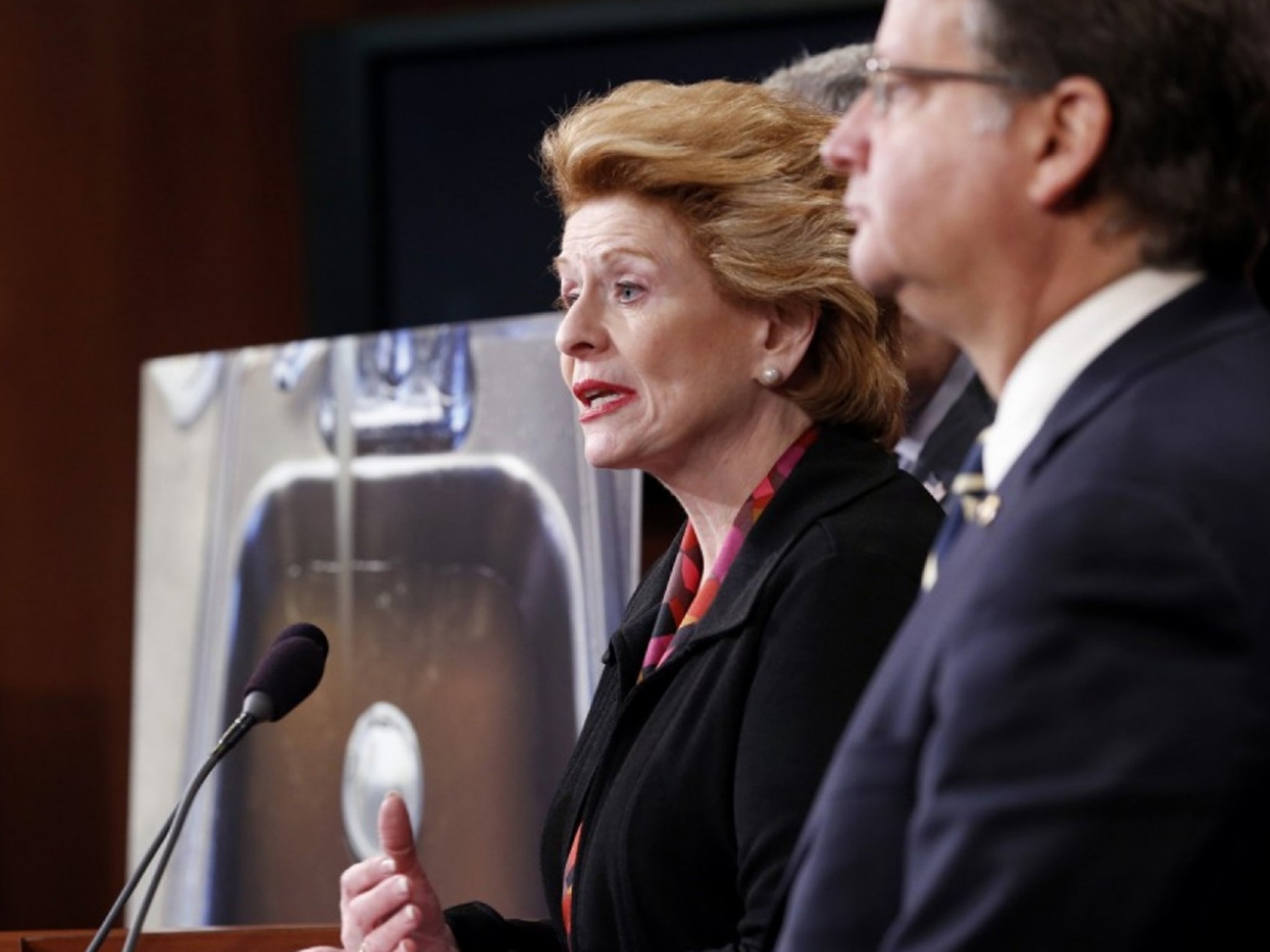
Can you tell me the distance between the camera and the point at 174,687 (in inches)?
144

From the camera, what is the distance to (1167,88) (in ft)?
4.02

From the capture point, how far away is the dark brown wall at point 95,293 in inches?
181

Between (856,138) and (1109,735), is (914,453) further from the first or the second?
(1109,735)

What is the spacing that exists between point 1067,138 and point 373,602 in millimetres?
2386

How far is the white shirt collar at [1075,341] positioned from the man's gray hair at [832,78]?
1.55 metres

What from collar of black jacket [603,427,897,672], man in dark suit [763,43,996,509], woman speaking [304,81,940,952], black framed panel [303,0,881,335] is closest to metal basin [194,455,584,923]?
man in dark suit [763,43,996,509]

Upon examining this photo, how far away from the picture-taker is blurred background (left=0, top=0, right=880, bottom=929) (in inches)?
180

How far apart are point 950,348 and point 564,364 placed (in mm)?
709

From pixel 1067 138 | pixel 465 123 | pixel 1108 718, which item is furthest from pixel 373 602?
pixel 1108 718

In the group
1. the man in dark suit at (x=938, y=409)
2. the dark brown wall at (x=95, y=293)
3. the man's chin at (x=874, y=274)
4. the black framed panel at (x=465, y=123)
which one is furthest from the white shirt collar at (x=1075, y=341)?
the dark brown wall at (x=95, y=293)

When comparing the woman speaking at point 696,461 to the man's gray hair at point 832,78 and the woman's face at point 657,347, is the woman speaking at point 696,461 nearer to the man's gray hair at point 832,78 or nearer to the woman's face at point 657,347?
the woman's face at point 657,347

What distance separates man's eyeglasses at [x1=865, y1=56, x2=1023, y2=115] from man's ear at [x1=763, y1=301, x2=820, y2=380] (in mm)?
747

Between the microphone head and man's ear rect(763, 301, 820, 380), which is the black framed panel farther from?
the microphone head

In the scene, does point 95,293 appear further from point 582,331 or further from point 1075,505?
point 1075,505
